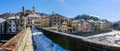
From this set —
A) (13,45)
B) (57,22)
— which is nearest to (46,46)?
(13,45)

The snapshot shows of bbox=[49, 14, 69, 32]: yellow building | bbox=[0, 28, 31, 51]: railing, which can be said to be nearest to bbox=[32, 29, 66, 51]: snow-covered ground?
bbox=[0, 28, 31, 51]: railing

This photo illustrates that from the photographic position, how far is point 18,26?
112 metres

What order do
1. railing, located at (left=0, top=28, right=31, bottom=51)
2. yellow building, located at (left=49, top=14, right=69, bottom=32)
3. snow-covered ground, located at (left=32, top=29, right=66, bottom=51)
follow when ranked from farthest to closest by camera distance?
yellow building, located at (left=49, top=14, right=69, bottom=32)
snow-covered ground, located at (left=32, top=29, right=66, bottom=51)
railing, located at (left=0, top=28, right=31, bottom=51)

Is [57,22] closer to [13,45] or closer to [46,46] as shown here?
[46,46]

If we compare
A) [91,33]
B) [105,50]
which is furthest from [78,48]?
→ [91,33]

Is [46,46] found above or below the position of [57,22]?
below

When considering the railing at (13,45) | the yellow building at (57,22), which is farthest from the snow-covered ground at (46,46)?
the yellow building at (57,22)

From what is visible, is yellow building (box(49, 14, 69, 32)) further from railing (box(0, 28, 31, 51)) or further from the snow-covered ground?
railing (box(0, 28, 31, 51))

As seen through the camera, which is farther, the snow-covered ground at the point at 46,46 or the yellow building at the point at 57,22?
the yellow building at the point at 57,22

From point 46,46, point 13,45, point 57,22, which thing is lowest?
point 46,46

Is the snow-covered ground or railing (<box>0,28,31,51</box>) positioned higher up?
railing (<box>0,28,31,51</box>)

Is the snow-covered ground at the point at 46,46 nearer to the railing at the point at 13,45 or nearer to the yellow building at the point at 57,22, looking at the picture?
the railing at the point at 13,45

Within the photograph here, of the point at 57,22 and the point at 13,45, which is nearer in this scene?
the point at 13,45

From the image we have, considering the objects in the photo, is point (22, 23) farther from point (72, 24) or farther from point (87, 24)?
point (87, 24)
